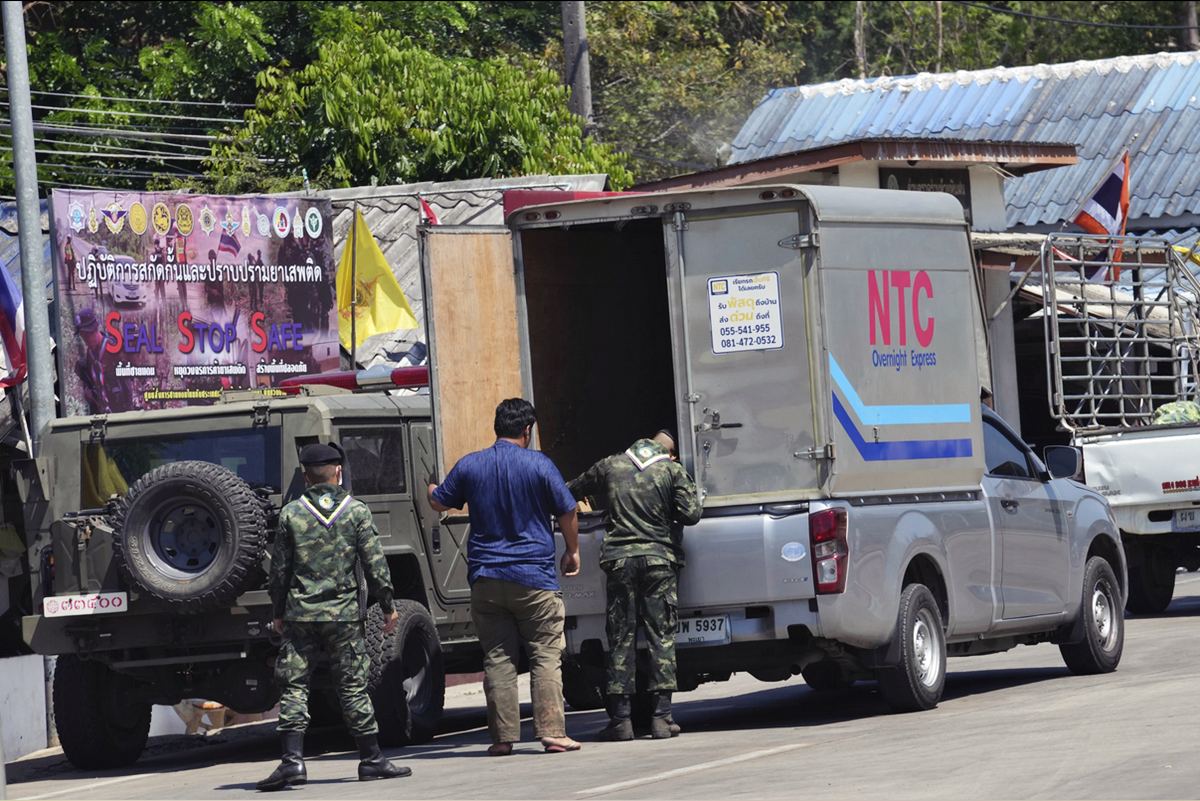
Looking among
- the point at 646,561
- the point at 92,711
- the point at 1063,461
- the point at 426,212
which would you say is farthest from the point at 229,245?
the point at 1063,461

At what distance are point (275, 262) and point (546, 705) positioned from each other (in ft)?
A: 27.6

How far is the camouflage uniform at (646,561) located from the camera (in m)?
10.9

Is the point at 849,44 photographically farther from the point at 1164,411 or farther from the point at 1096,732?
the point at 1096,732

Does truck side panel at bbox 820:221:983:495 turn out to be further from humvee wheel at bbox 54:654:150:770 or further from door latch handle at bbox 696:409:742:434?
humvee wheel at bbox 54:654:150:770

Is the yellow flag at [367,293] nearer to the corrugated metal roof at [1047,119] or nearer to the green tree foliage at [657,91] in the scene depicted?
the corrugated metal roof at [1047,119]

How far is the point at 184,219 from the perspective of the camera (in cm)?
1733

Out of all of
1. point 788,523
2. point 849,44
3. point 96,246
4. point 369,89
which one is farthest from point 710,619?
point 849,44

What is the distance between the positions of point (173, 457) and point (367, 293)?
689 cm

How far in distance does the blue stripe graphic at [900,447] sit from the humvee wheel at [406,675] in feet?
9.58

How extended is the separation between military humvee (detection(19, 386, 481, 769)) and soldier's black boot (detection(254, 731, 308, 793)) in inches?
44.1

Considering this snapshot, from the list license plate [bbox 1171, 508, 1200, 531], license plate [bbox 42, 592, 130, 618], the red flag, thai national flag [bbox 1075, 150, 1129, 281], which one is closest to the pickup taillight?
license plate [bbox 42, 592, 130, 618]

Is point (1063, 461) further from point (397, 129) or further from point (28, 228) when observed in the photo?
point (397, 129)

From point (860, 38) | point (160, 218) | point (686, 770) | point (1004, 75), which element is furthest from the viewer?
point (860, 38)

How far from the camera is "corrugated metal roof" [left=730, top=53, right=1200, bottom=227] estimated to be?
90.9ft
